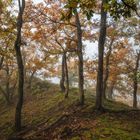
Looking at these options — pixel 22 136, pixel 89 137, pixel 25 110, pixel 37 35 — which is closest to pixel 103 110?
pixel 89 137

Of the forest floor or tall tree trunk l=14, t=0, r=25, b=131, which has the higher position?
tall tree trunk l=14, t=0, r=25, b=131

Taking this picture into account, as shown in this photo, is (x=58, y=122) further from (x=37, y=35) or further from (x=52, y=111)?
(x=37, y=35)

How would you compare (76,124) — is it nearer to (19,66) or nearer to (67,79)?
(19,66)

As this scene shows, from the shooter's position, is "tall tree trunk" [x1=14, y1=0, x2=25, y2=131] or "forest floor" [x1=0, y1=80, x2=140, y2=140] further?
"tall tree trunk" [x1=14, y1=0, x2=25, y2=131]

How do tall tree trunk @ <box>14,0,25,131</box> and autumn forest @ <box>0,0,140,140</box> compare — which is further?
tall tree trunk @ <box>14,0,25,131</box>

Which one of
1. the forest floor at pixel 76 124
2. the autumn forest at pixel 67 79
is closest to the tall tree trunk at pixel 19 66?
the autumn forest at pixel 67 79

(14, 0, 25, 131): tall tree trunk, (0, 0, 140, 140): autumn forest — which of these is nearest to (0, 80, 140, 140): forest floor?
(0, 0, 140, 140): autumn forest

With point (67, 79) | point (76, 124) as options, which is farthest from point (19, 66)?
point (67, 79)

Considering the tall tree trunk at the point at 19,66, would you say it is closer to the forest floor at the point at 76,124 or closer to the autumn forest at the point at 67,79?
the autumn forest at the point at 67,79

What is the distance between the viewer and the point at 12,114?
2255 cm

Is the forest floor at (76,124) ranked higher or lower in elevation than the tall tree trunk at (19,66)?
lower

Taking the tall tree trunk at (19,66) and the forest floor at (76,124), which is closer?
the forest floor at (76,124)

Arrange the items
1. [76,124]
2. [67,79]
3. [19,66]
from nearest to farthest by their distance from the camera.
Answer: [76,124] < [19,66] < [67,79]

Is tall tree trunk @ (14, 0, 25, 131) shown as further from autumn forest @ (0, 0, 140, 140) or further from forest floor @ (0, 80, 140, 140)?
forest floor @ (0, 80, 140, 140)
